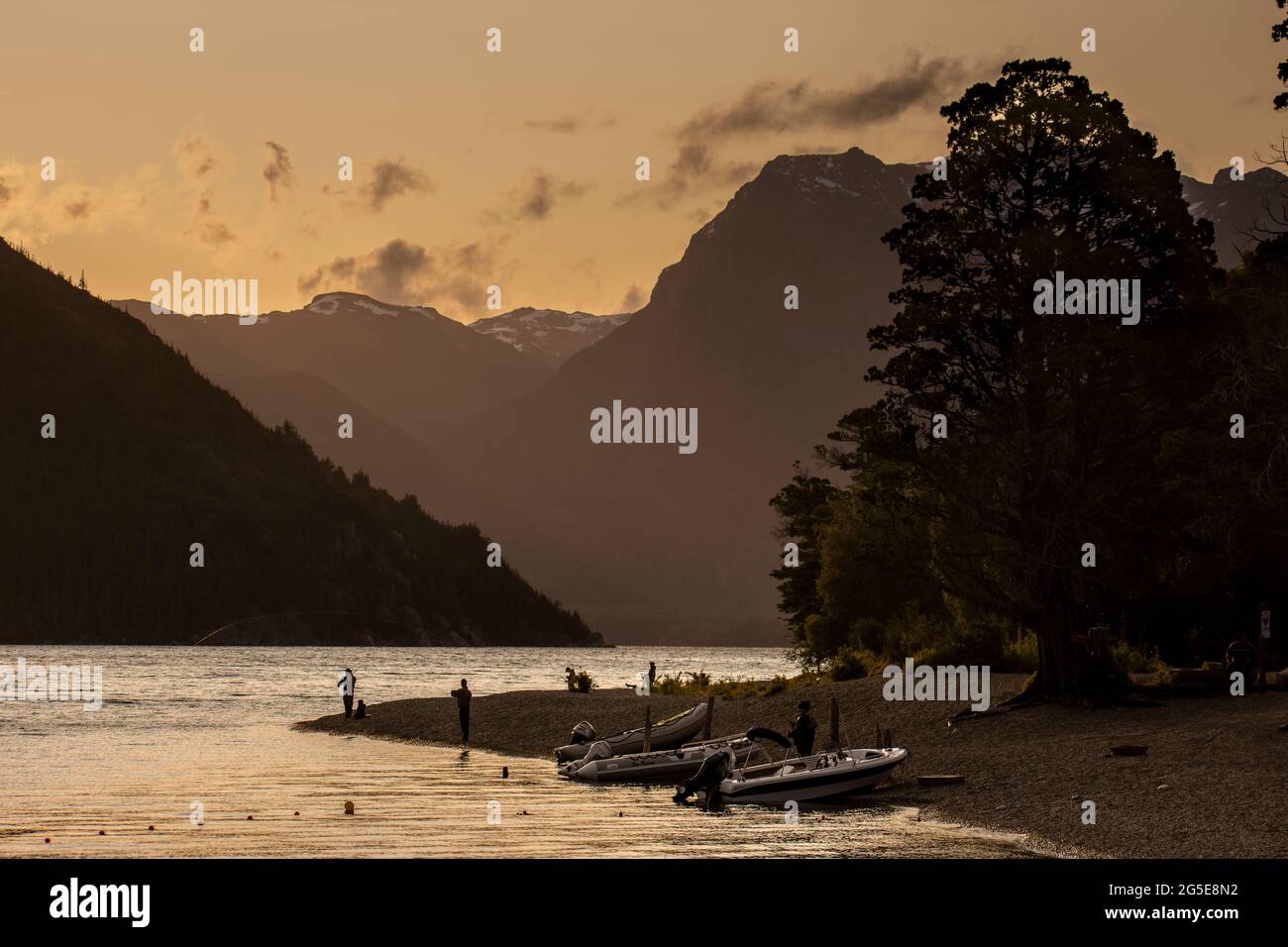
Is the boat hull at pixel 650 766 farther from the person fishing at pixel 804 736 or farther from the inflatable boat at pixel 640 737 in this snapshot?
the person fishing at pixel 804 736

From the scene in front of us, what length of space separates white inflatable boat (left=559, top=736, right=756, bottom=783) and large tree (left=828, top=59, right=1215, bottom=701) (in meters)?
→ 9.58

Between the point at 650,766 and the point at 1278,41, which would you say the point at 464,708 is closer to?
the point at 650,766

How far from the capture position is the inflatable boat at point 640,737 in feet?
170

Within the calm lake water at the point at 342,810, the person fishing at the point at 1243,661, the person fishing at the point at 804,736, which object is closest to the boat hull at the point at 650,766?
the calm lake water at the point at 342,810

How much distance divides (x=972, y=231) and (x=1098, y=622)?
18.9 metres

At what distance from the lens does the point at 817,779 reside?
40688mm

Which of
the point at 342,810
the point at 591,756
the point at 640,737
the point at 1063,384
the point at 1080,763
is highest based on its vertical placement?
the point at 1063,384

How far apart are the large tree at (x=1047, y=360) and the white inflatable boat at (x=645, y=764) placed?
31.4 feet

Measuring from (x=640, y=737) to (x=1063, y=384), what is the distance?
19.7 metres

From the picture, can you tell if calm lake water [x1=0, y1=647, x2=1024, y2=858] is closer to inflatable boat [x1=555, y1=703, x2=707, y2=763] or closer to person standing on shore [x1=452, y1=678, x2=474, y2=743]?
inflatable boat [x1=555, y1=703, x2=707, y2=763]

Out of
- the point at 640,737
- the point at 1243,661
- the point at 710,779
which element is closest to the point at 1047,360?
the point at 1243,661

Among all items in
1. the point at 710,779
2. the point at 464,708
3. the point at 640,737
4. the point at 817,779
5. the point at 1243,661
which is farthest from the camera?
the point at 464,708

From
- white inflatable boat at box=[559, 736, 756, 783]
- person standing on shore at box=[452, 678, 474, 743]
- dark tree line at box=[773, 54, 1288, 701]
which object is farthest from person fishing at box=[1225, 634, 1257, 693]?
person standing on shore at box=[452, 678, 474, 743]
